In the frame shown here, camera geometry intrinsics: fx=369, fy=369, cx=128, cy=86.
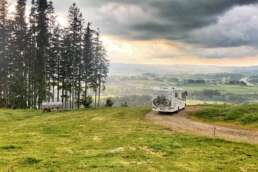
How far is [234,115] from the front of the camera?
121ft

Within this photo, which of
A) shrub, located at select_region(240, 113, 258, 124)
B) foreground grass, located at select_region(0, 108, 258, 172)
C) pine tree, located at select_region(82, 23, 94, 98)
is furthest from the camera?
pine tree, located at select_region(82, 23, 94, 98)

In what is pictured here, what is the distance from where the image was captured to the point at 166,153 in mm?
21219

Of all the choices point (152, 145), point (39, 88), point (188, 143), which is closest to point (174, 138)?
point (188, 143)

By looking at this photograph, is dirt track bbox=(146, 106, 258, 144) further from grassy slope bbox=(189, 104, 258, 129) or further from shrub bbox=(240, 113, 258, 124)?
shrub bbox=(240, 113, 258, 124)

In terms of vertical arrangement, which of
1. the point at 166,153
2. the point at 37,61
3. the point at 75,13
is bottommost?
the point at 166,153

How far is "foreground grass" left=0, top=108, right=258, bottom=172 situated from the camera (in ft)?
59.9

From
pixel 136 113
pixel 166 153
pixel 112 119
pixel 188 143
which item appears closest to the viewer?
pixel 166 153

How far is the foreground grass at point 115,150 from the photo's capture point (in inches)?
719

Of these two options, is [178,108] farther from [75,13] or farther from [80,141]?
[75,13]

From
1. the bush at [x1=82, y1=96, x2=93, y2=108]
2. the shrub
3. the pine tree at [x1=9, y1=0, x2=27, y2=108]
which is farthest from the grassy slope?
the pine tree at [x1=9, y1=0, x2=27, y2=108]

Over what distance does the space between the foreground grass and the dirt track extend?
198cm

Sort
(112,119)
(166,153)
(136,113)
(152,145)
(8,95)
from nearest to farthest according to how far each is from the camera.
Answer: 1. (166,153)
2. (152,145)
3. (112,119)
4. (136,113)
5. (8,95)

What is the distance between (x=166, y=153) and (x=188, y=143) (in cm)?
359

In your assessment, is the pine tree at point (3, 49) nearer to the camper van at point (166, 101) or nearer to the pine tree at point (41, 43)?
the pine tree at point (41, 43)
